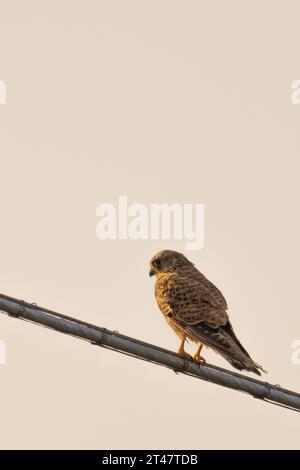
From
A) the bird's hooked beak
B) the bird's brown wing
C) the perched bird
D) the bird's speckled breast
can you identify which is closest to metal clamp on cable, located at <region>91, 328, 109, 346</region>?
the perched bird

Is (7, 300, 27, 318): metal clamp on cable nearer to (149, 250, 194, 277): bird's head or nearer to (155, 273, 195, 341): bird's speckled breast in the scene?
(155, 273, 195, 341): bird's speckled breast

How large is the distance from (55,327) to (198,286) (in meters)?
5.52

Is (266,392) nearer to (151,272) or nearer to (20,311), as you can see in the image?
(20,311)

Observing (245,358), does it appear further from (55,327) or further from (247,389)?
(55,327)

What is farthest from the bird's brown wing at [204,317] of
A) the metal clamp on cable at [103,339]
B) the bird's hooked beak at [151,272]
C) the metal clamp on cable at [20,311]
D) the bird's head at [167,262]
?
the metal clamp on cable at [20,311]

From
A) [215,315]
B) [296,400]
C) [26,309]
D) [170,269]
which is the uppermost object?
[170,269]

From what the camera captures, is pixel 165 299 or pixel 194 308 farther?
pixel 165 299

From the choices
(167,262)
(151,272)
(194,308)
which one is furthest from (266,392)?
(151,272)

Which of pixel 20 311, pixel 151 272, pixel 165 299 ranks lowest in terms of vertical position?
pixel 20 311

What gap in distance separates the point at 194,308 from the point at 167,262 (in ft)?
7.53

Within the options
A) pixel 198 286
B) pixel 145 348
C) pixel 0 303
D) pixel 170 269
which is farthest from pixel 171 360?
pixel 170 269

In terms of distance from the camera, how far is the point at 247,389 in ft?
36.7

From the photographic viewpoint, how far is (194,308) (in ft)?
49.7

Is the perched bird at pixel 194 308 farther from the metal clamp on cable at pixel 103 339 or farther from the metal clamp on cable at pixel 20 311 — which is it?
the metal clamp on cable at pixel 20 311
